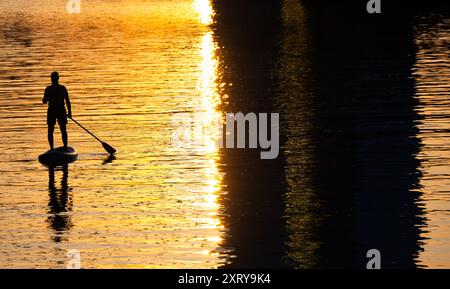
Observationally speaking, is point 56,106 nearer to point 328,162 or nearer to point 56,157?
point 56,157

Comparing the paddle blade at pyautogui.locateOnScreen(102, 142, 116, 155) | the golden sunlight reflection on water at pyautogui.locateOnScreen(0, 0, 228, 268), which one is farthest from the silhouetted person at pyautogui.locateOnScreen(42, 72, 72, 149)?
the paddle blade at pyautogui.locateOnScreen(102, 142, 116, 155)

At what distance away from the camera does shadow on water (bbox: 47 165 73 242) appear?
23.9 m

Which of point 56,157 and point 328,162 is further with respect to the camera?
point 56,157

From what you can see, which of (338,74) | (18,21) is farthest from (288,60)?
(18,21)

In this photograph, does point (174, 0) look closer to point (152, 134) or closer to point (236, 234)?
point (152, 134)

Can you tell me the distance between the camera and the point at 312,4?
116 m

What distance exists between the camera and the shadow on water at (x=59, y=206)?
23.9 meters

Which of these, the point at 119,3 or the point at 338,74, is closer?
the point at 338,74

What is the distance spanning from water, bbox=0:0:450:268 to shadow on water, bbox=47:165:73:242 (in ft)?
0.19

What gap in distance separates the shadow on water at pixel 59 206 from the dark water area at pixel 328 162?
338 centimetres

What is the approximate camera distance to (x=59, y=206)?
85.8 ft

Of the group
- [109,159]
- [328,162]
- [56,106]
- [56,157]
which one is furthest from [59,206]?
[328,162]

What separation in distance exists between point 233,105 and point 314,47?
25910 mm

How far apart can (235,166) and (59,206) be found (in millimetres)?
6059
